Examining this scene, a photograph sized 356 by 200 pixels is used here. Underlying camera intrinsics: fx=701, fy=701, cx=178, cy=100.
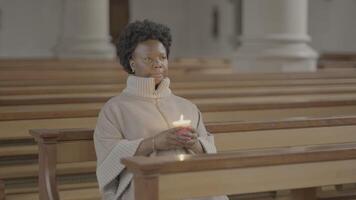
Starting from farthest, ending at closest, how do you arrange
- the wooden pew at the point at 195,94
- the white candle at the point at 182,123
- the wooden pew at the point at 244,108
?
the wooden pew at the point at 195,94
the wooden pew at the point at 244,108
the white candle at the point at 182,123

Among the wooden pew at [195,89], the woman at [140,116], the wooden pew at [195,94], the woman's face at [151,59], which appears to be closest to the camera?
the woman at [140,116]

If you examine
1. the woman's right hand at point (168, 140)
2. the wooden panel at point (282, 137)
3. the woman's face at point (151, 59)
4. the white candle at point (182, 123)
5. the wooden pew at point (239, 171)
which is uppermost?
the woman's face at point (151, 59)

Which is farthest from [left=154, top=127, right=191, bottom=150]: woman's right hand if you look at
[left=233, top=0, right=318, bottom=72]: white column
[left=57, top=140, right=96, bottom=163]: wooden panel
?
[left=233, top=0, right=318, bottom=72]: white column

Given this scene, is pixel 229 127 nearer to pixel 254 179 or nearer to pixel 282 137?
pixel 282 137

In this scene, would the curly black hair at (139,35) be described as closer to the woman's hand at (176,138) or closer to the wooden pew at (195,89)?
the woman's hand at (176,138)

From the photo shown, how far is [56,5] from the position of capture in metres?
17.3

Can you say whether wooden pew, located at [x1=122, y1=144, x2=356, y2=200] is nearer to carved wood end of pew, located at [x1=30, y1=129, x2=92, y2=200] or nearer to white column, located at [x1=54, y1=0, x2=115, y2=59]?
carved wood end of pew, located at [x1=30, y1=129, x2=92, y2=200]

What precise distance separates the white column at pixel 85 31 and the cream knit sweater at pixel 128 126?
9386 mm

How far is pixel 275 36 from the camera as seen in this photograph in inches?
323

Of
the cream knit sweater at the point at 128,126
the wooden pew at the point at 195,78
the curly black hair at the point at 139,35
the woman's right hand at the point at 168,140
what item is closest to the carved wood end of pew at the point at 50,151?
the cream knit sweater at the point at 128,126

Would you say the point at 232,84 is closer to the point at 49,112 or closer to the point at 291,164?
the point at 49,112

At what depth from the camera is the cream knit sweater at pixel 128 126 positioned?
10.1 ft

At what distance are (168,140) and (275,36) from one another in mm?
5455

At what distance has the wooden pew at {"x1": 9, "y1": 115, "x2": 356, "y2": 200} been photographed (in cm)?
341
